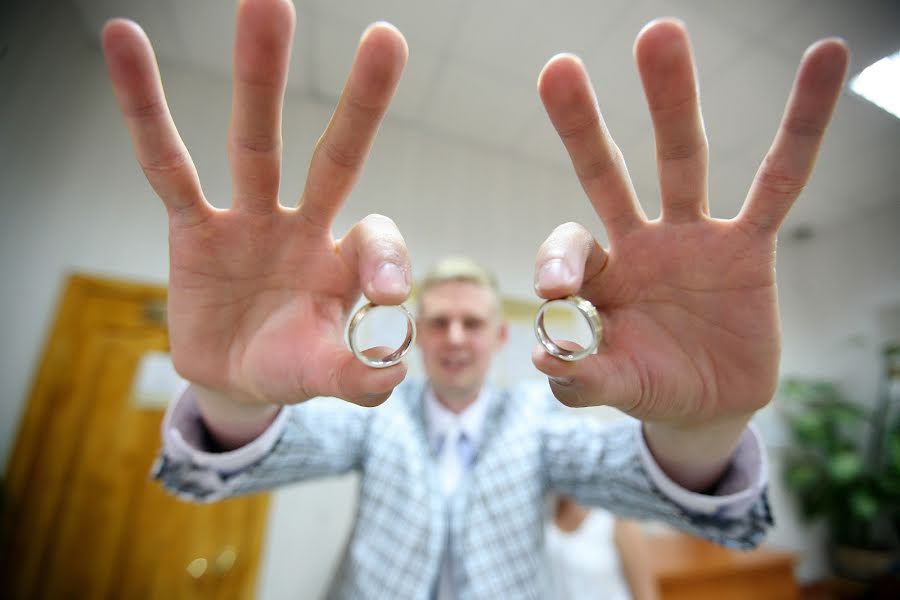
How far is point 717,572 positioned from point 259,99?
2.66 metres

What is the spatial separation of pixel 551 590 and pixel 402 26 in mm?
1719

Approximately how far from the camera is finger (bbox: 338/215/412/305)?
37cm

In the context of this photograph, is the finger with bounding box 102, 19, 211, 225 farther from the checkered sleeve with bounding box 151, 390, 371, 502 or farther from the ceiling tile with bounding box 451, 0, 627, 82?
the ceiling tile with bounding box 451, 0, 627, 82

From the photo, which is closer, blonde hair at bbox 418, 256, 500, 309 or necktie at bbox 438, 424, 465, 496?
necktie at bbox 438, 424, 465, 496

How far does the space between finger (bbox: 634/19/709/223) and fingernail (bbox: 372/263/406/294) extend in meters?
0.33

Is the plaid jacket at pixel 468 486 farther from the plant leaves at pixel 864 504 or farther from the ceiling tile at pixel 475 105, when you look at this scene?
the plant leaves at pixel 864 504

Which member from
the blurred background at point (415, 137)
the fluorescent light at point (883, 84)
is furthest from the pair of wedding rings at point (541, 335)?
the fluorescent light at point (883, 84)

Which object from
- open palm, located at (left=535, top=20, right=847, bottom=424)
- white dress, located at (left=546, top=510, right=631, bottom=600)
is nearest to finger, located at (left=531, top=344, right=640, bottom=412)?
open palm, located at (left=535, top=20, right=847, bottom=424)

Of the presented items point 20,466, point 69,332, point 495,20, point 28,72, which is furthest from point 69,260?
point 495,20

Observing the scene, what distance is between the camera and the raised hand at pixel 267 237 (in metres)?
0.39

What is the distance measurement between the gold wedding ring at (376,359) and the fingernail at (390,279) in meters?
0.02

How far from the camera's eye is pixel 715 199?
556mm

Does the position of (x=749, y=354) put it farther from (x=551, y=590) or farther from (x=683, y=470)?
(x=551, y=590)

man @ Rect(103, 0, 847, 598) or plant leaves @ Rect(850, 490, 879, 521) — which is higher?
man @ Rect(103, 0, 847, 598)
